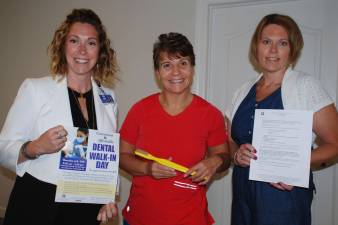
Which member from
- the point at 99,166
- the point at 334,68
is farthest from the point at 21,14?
the point at 334,68

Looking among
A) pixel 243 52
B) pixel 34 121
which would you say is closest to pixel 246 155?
pixel 34 121

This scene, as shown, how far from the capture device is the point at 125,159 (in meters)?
1.71

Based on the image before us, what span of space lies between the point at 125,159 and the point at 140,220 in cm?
34

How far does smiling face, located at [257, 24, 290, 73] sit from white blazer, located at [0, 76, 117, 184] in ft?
3.48

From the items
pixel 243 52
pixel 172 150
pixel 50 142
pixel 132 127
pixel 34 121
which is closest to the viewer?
pixel 50 142

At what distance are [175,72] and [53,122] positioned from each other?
0.69 metres

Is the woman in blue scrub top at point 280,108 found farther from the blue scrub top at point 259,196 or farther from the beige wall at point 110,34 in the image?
the beige wall at point 110,34

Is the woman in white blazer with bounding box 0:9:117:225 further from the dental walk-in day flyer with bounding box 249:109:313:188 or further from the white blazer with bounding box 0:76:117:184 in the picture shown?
the dental walk-in day flyer with bounding box 249:109:313:188

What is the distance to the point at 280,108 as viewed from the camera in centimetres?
152

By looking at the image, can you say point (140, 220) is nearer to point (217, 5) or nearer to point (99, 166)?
point (99, 166)

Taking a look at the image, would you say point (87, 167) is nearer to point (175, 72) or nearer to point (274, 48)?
point (175, 72)

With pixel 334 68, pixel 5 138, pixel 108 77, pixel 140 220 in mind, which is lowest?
pixel 140 220

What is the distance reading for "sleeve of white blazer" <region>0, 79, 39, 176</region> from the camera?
137cm

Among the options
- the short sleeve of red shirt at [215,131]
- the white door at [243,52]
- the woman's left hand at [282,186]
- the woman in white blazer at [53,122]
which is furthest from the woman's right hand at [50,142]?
the white door at [243,52]
